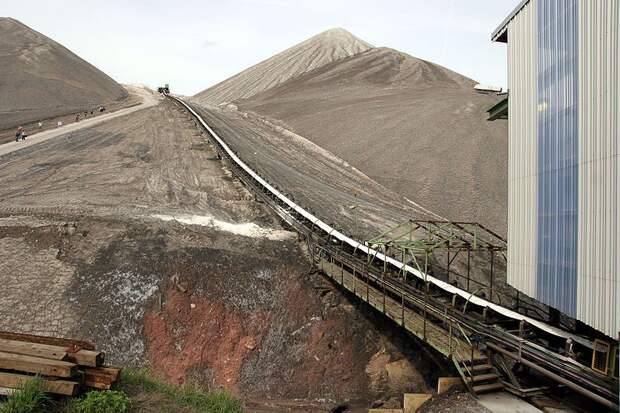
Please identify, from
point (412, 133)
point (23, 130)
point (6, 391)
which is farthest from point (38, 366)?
point (23, 130)

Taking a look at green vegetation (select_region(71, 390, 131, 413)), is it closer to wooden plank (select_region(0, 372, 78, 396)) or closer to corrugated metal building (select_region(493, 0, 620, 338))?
wooden plank (select_region(0, 372, 78, 396))

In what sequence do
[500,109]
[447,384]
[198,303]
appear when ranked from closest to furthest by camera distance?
[447,384] → [198,303] → [500,109]

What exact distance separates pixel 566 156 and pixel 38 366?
33.0 ft

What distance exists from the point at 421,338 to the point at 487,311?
2017 millimetres

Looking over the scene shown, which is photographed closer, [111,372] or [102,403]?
[102,403]

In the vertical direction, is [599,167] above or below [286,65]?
below

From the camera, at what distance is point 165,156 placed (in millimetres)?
30859

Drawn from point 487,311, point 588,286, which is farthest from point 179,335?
point 588,286

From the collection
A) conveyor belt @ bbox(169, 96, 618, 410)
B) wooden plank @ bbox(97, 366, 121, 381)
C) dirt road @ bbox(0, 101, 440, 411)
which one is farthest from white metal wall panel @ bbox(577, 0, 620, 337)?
wooden plank @ bbox(97, 366, 121, 381)

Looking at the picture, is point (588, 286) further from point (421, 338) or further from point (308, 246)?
point (308, 246)

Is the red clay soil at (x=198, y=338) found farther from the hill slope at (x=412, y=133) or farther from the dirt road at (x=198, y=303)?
the hill slope at (x=412, y=133)

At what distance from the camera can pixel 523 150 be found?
12.0m

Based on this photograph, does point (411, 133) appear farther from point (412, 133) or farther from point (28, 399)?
point (28, 399)

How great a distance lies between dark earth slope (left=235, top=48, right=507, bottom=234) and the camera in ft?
104
